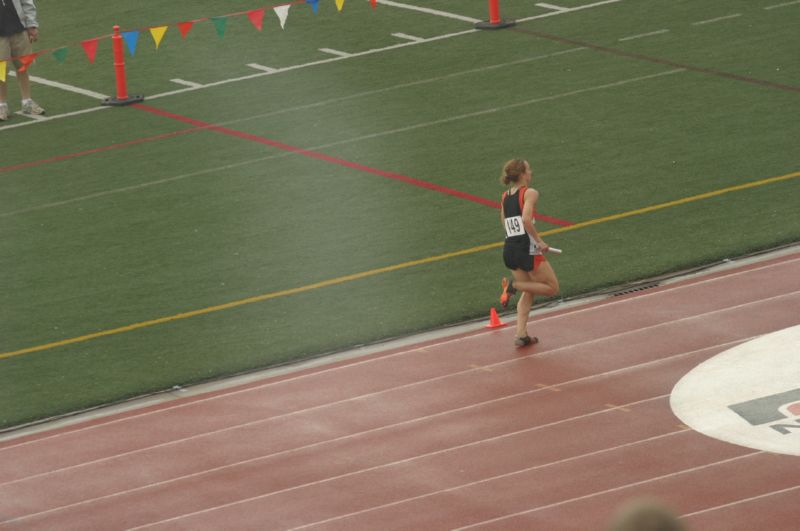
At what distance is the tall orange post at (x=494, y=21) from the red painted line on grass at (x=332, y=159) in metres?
5.79

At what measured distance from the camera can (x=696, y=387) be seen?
492 inches

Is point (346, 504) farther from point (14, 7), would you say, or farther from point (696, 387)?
point (14, 7)

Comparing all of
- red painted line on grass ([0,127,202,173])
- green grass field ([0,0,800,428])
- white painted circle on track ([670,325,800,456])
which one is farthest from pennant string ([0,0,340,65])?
white painted circle on track ([670,325,800,456])

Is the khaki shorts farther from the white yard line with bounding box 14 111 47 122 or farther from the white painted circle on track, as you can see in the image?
the white painted circle on track

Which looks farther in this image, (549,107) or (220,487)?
(549,107)

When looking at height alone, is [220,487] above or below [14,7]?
below

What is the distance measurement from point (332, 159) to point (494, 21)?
6716mm

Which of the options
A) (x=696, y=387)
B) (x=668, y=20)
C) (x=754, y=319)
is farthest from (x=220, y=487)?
(x=668, y=20)

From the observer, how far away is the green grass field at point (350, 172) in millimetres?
15305

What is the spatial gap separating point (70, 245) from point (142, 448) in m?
5.90

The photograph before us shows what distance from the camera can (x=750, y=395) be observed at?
12117mm

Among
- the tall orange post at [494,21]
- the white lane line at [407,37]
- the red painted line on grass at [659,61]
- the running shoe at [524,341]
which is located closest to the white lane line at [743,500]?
the running shoe at [524,341]

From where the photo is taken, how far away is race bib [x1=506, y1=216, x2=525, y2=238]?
13570 millimetres

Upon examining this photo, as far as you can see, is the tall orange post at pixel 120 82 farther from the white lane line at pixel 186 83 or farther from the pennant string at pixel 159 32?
the white lane line at pixel 186 83
